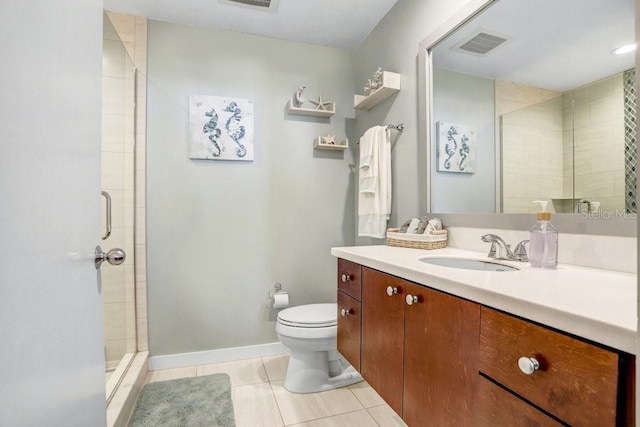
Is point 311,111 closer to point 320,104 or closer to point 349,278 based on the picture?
point 320,104

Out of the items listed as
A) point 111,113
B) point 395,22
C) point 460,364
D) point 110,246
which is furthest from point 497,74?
point 110,246

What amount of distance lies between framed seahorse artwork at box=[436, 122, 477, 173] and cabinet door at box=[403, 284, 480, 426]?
775 millimetres

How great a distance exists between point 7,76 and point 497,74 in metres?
1.49

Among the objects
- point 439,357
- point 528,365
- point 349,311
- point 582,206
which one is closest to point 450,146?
point 582,206

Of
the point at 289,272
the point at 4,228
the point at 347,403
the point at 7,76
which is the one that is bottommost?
the point at 347,403

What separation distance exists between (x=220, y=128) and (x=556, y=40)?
6.23ft

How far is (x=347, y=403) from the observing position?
1.70 metres

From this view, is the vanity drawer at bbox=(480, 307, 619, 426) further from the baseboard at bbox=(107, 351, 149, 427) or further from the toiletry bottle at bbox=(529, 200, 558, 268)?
the baseboard at bbox=(107, 351, 149, 427)

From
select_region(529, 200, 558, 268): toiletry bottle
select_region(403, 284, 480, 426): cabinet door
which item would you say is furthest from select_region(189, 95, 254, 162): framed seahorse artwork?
select_region(529, 200, 558, 268): toiletry bottle

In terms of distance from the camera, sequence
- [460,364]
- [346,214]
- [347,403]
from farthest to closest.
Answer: [346,214], [347,403], [460,364]

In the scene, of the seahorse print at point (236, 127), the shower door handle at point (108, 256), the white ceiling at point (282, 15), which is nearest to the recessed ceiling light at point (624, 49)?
the white ceiling at point (282, 15)

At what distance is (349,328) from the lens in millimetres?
1376

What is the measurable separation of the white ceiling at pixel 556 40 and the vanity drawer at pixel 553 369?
0.82 meters

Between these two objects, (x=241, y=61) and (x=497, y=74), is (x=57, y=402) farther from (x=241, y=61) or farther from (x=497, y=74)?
(x=241, y=61)
